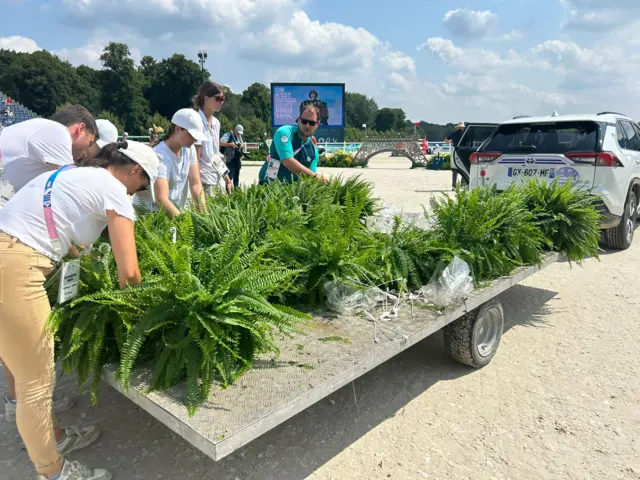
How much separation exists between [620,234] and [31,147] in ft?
26.2

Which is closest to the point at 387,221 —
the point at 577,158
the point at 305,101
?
the point at 577,158

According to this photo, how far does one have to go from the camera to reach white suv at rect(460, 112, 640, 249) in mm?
6281

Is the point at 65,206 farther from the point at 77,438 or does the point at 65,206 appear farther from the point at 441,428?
the point at 441,428

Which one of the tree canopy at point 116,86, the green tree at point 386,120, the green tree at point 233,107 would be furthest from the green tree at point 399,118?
the green tree at point 233,107

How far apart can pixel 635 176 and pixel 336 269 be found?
6458 mm

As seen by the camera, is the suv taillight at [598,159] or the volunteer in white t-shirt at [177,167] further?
the suv taillight at [598,159]

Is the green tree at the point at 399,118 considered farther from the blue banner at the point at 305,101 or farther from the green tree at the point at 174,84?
the blue banner at the point at 305,101

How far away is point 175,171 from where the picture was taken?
4.01 meters

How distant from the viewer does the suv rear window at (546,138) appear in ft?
21.1

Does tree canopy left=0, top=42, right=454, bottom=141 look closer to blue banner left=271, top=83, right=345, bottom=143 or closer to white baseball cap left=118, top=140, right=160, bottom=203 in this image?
blue banner left=271, top=83, right=345, bottom=143

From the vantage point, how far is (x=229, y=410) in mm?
1943

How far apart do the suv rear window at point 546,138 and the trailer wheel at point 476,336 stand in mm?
3760

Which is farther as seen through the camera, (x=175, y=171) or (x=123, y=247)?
(x=175, y=171)

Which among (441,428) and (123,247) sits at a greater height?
(123,247)
